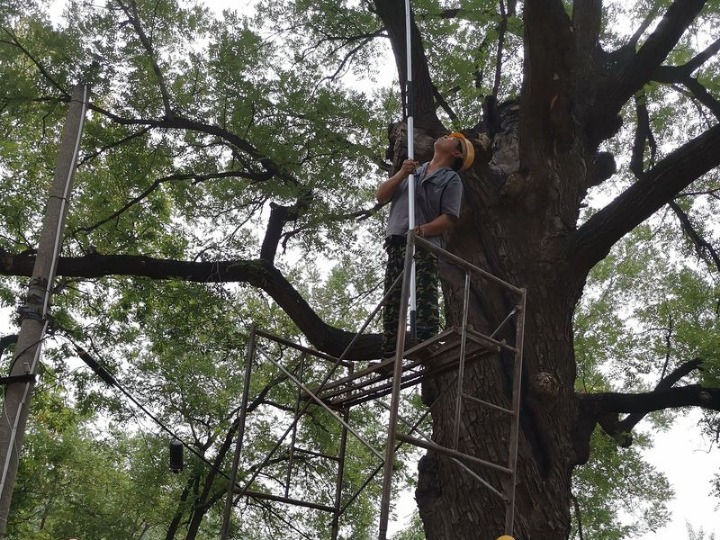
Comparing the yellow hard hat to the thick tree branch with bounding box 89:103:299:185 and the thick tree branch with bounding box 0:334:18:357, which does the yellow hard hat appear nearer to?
the thick tree branch with bounding box 89:103:299:185

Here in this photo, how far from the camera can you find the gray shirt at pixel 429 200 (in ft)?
17.0

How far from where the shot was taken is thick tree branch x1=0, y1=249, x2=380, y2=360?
756 cm

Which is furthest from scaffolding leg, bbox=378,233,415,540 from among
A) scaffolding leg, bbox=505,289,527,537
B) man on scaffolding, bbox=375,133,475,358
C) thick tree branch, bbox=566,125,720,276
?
thick tree branch, bbox=566,125,720,276

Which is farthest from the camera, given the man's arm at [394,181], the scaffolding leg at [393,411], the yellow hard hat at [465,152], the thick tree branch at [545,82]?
the thick tree branch at [545,82]

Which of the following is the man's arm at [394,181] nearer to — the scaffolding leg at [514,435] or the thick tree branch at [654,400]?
the scaffolding leg at [514,435]

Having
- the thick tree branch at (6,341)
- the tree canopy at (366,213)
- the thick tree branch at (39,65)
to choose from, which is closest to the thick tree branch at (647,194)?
the tree canopy at (366,213)

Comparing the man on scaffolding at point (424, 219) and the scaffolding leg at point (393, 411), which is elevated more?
the man on scaffolding at point (424, 219)

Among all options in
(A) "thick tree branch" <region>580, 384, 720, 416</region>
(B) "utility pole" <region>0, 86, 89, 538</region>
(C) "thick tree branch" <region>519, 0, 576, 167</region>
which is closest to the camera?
(B) "utility pole" <region>0, 86, 89, 538</region>

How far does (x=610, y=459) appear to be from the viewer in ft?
39.4

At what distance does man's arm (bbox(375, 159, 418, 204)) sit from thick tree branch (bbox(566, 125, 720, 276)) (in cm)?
191

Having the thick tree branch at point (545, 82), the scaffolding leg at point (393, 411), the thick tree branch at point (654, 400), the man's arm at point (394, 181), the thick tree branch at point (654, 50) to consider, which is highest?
the thick tree branch at point (654, 50)

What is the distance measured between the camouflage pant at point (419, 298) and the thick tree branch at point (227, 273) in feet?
7.54

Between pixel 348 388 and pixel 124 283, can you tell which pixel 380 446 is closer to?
pixel 124 283

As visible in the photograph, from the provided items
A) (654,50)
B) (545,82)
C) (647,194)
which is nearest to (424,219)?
(545,82)
